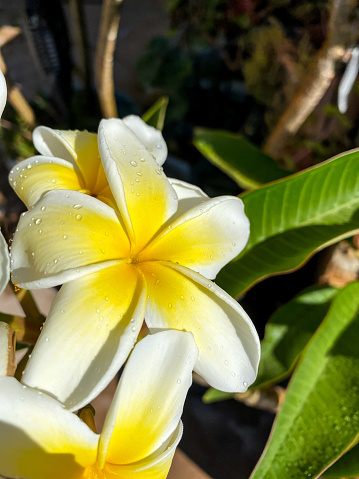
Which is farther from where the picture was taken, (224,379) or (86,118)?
(86,118)

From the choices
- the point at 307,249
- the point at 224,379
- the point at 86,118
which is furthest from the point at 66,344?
the point at 86,118

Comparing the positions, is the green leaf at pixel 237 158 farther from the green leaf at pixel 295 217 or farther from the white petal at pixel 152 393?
the white petal at pixel 152 393

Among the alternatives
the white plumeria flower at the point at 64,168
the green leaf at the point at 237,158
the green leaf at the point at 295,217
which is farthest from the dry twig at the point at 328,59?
the white plumeria flower at the point at 64,168

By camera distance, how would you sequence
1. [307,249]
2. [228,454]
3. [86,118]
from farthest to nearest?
[86,118], [228,454], [307,249]

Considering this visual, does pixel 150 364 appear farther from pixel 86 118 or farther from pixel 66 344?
pixel 86 118

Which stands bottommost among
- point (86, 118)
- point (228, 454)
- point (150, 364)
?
point (228, 454)

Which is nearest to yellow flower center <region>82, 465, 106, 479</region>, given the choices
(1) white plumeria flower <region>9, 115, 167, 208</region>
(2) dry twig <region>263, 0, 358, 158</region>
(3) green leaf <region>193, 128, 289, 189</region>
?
(1) white plumeria flower <region>9, 115, 167, 208</region>

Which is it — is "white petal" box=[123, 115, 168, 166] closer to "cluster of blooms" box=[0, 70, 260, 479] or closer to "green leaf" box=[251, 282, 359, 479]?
Answer: "cluster of blooms" box=[0, 70, 260, 479]
